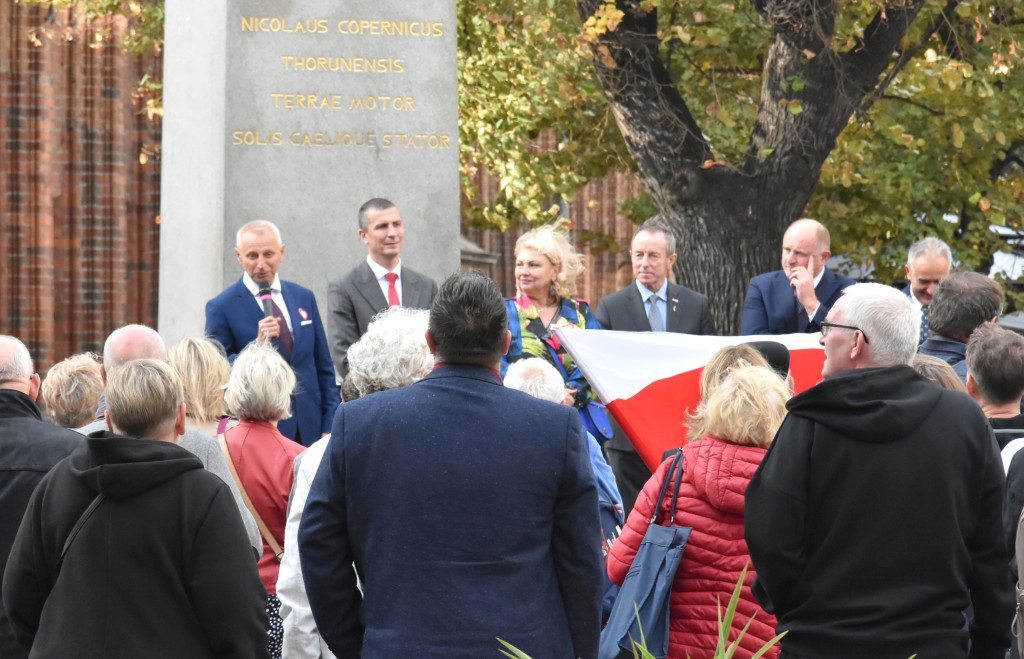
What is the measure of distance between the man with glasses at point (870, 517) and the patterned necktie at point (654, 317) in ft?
15.1

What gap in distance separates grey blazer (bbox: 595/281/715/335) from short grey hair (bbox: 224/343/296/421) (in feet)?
11.7

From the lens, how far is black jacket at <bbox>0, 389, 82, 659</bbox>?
16.0 feet

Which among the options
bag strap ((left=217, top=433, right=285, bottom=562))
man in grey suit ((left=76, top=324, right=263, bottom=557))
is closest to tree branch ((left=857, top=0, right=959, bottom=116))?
man in grey suit ((left=76, top=324, right=263, bottom=557))

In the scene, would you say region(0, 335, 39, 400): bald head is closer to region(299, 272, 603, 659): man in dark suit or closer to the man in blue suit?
region(299, 272, 603, 659): man in dark suit

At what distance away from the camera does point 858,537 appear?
396 centimetres

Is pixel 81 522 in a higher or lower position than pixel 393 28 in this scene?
lower

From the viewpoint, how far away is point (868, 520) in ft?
13.0

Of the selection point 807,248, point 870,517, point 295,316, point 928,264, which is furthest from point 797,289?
point 870,517

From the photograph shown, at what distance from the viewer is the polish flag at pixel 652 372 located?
6957mm

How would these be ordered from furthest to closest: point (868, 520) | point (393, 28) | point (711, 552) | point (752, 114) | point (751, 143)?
point (752, 114)
point (751, 143)
point (393, 28)
point (711, 552)
point (868, 520)

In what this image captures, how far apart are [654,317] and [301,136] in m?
2.69

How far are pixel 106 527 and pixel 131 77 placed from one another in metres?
15.9

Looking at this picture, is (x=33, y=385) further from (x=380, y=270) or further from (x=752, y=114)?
(x=752, y=114)

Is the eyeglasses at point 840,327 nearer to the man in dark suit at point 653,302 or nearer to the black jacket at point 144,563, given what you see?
the black jacket at point 144,563
